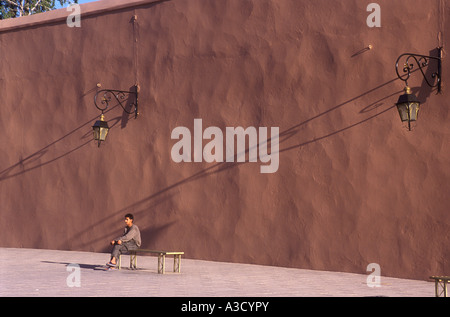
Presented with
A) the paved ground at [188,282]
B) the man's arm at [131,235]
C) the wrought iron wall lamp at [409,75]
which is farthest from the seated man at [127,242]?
the wrought iron wall lamp at [409,75]

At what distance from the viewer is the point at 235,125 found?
12.4 metres

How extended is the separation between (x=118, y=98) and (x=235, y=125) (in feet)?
9.82

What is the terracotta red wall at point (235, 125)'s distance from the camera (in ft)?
34.7

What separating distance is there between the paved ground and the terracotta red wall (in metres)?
0.83

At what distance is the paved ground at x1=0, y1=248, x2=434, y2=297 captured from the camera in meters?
8.17

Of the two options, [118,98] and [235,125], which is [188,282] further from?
[118,98]

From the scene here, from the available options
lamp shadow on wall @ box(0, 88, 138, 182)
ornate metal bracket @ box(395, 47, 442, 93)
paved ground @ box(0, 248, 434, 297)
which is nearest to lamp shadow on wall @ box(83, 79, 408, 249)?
ornate metal bracket @ box(395, 47, 442, 93)

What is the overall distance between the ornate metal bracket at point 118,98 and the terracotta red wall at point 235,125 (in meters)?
0.19

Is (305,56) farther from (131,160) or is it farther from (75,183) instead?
(75,183)

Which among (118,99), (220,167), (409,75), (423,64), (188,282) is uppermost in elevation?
(118,99)

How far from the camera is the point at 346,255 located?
36.2 feet

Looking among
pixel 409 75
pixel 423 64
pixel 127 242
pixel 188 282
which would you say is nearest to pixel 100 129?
pixel 127 242

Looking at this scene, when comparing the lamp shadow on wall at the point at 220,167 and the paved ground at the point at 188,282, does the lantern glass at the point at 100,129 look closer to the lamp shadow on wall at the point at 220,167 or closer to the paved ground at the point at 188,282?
the lamp shadow on wall at the point at 220,167

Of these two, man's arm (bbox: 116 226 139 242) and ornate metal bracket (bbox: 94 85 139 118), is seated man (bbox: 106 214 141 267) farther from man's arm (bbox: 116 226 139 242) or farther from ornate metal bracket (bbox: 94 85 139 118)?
ornate metal bracket (bbox: 94 85 139 118)
